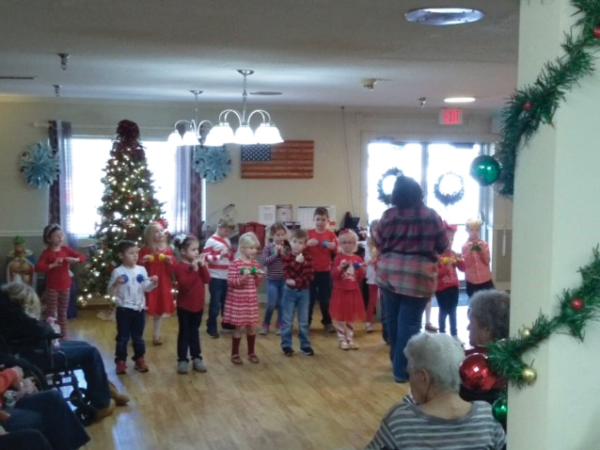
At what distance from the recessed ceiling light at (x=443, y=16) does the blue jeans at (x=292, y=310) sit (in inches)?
134

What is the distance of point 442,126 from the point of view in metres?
Result: 10.0

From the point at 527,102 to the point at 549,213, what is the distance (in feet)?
0.78

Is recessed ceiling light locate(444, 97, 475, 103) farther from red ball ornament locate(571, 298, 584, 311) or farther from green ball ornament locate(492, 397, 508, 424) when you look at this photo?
red ball ornament locate(571, 298, 584, 311)

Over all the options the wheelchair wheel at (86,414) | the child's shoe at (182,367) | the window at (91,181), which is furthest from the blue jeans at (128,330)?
the window at (91,181)

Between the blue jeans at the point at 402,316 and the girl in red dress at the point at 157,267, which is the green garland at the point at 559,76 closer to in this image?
the blue jeans at the point at 402,316

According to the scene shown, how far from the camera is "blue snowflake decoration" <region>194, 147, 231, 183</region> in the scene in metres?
9.09

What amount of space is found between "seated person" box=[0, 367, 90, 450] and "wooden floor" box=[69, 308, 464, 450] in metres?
0.54

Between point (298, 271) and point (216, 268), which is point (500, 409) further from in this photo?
point (216, 268)

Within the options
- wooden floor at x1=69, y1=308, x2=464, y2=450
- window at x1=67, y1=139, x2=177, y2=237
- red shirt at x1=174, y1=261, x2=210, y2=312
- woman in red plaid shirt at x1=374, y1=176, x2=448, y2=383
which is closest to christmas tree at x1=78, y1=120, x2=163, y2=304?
window at x1=67, y1=139, x2=177, y2=237

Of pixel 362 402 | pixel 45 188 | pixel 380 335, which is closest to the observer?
pixel 362 402

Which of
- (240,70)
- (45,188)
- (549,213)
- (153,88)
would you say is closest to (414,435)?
(549,213)

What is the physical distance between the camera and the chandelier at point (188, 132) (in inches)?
285

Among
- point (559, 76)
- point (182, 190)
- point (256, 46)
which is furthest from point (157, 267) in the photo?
point (559, 76)

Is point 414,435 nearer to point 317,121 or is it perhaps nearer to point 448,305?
point 448,305
